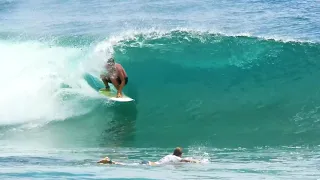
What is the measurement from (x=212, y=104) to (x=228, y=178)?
668 cm

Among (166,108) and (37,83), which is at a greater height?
(37,83)

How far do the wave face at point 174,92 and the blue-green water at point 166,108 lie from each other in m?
0.03

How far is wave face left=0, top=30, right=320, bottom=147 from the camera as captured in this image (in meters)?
15.0

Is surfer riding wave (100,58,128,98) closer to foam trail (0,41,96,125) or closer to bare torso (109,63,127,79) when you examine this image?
bare torso (109,63,127,79)

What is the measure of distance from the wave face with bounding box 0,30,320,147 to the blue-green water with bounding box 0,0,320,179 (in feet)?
0.09

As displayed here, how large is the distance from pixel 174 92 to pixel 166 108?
790 millimetres

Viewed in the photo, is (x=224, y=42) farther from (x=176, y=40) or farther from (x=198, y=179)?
(x=198, y=179)

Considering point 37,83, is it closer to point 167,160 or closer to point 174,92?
point 174,92

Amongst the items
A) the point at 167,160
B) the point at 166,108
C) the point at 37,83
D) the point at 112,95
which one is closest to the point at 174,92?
the point at 166,108

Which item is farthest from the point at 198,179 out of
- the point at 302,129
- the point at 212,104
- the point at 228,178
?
the point at 212,104

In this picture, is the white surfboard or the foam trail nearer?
the white surfboard

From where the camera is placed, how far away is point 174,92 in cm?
1714

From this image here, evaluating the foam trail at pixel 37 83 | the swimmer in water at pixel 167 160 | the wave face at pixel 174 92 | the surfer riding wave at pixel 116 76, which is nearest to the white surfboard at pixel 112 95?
the surfer riding wave at pixel 116 76

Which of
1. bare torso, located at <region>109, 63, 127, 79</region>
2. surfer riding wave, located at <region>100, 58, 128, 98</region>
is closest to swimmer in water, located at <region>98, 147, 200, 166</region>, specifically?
surfer riding wave, located at <region>100, 58, 128, 98</region>
